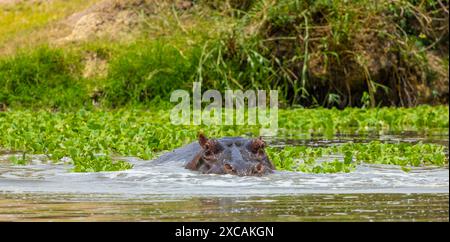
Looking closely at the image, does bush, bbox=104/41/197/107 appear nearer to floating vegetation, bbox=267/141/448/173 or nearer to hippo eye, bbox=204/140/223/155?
floating vegetation, bbox=267/141/448/173

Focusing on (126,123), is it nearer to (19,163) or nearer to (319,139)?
(319,139)

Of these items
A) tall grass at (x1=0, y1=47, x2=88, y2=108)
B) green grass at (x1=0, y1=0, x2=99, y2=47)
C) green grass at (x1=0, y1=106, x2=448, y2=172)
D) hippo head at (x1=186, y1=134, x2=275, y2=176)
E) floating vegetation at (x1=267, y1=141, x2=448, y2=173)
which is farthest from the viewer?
green grass at (x1=0, y1=0, x2=99, y2=47)

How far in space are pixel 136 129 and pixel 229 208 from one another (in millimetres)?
6065

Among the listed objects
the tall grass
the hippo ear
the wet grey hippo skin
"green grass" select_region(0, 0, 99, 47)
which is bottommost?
the wet grey hippo skin

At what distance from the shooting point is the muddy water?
21.0ft

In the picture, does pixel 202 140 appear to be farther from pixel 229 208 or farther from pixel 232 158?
pixel 229 208

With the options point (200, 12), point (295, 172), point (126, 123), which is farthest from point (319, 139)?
point (200, 12)

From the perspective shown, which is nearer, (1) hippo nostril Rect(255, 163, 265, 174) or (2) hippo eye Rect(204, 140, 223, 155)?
(1) hippo nostril Rect(255, 163, 265, 174)

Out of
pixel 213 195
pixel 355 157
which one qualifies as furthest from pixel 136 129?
pixel 213 195

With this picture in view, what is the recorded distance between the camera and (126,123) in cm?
1339

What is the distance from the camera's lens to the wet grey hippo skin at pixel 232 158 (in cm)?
851

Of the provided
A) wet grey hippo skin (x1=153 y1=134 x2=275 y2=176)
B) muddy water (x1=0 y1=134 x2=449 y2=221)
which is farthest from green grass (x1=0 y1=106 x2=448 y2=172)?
wet grey hippo skin (x1=153 y1=134 x2=275 y2=176)
